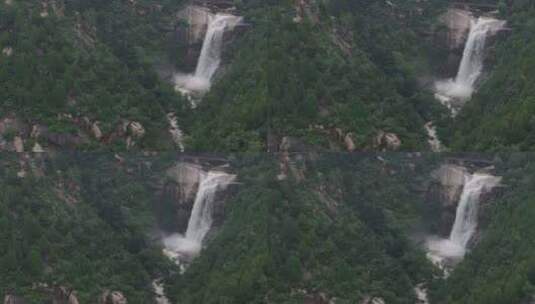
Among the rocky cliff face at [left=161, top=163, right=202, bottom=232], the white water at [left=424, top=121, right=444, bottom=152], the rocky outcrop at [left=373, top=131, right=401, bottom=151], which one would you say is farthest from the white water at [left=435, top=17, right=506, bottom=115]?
the rocky cliff face at [left=161, top=163, right=202, bottom=232]

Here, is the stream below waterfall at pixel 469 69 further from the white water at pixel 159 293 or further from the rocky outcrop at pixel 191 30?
the white water at pixel 159 293

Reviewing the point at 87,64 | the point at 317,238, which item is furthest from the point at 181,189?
the point at 87,64

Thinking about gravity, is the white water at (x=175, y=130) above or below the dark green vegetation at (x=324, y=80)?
below

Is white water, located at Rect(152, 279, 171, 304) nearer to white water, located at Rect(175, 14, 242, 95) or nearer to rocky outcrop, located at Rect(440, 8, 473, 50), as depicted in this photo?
white water, located at Rect(175, 14, 242, 95)

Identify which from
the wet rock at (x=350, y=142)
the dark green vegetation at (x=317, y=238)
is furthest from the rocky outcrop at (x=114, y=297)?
the wet rock at (x=350, y=142)

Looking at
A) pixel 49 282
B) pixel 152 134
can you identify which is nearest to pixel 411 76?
pixel 152 134

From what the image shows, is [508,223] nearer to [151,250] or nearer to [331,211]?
[331,211]

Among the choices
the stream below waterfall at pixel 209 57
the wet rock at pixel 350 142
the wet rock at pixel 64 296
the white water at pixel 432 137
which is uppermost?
the stream below waterfall at pixel 209 57
